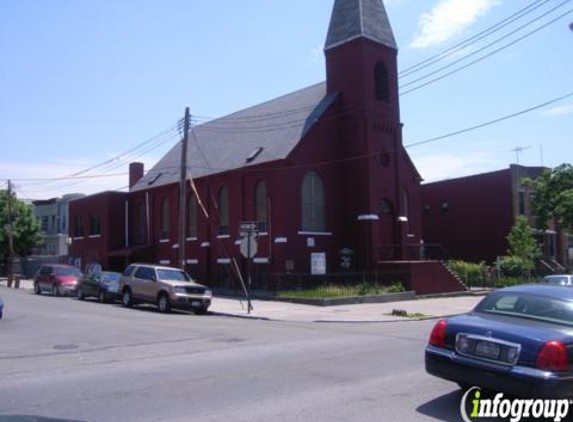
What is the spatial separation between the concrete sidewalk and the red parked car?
9.23 metres

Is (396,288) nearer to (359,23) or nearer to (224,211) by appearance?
(224,211)

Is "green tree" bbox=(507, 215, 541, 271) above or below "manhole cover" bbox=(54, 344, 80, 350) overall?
above

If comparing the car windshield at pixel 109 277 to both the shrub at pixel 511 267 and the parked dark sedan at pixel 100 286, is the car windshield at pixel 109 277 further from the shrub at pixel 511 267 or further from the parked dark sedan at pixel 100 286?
the shrub at pixel 511 267

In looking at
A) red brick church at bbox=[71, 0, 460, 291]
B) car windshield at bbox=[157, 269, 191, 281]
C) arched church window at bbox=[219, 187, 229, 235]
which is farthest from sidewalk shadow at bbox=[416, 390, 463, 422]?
arched church window at bbox=[219, 187, 229, 235]

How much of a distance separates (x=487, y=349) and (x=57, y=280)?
30.3 metres

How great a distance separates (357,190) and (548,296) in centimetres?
2719

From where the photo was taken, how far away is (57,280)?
33500 mm

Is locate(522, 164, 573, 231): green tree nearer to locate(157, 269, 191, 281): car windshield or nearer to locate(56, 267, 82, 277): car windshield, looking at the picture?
locate(157, 269, 191, 281): car windshield

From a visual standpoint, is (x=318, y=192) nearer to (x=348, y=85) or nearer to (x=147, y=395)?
(x=348, y=85)

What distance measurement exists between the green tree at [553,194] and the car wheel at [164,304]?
26.3 meters

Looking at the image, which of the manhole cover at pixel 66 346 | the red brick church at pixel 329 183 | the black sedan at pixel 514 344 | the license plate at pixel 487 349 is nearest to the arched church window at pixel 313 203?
the red brick church at pixel 329 183


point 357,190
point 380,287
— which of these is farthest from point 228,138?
point 380,287

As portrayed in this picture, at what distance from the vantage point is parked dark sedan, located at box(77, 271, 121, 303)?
28797 millimetres

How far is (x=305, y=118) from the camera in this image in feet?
117
